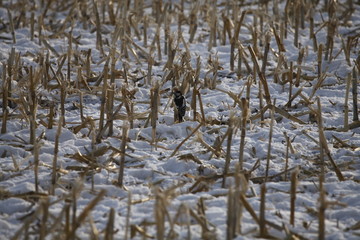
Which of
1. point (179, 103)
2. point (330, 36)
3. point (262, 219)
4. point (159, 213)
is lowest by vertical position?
point (262, 219)

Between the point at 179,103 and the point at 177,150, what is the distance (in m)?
0.60

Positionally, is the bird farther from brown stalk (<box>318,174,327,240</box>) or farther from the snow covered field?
brown stalk (<box>318,174,327,240</box>)

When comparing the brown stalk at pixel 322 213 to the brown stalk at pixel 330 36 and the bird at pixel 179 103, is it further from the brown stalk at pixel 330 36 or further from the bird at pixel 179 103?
the brown stalk at pixel 330 36

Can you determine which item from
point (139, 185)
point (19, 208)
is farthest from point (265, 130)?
point (19, 208)

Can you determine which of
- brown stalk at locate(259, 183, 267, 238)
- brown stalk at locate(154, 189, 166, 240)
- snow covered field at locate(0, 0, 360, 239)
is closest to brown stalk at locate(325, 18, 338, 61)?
snow covered field at locate(0, 0, 360, 239)

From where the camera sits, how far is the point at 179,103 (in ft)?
14.3

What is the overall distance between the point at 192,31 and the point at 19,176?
11.8 ft

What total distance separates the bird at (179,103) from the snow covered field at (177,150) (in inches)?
2.8

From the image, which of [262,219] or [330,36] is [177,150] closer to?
[262,219]

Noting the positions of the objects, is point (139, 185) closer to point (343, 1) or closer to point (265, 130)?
point (265, 130)

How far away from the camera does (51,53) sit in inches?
239

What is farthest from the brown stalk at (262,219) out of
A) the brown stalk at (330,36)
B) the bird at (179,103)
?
the brown stalk at (330,36)

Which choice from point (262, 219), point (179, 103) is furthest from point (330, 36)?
point (262, 219)

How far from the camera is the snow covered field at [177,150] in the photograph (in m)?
2.85
